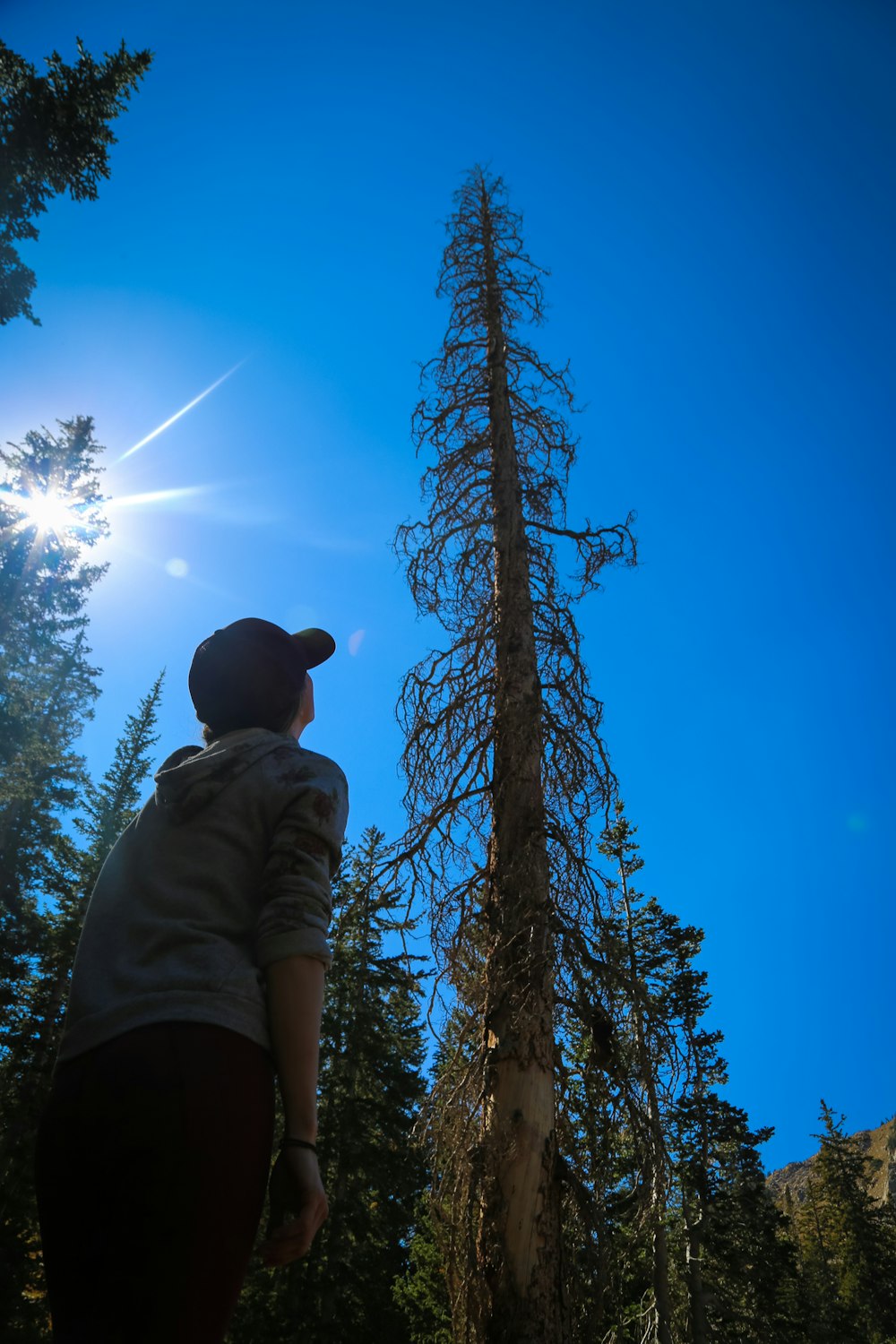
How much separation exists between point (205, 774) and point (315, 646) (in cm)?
63

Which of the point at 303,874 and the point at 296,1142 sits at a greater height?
the point at 303,874

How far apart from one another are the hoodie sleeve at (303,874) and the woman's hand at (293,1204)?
0.36 meters

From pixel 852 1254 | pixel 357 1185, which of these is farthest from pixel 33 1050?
pixel 852 1254

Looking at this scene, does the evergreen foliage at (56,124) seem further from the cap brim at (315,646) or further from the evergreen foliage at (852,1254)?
the evergreen foliage at (852,1254)

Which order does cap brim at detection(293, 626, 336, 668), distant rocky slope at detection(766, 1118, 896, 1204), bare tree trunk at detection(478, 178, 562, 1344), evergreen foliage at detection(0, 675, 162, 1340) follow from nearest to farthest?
cap brim at detection(293, 626, 336, 668), bare tree trunk at detection(478, 178, 562, 1344), evergreen foliage at detection(0, 675, 162, 1340), distant rocky slope at detection(766, 1118, 896, 1204)

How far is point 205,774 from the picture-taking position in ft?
5.70

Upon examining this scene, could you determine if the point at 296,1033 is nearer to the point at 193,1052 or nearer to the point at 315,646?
the point at 193,1052

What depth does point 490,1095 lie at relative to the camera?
13.2 ft

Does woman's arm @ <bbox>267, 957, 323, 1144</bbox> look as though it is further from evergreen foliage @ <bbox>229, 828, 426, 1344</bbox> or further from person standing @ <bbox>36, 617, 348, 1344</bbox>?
evergreen foliage @ <bbox>229, 828, 426, 1344</bbox>

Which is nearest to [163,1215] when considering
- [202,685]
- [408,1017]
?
[202,685]

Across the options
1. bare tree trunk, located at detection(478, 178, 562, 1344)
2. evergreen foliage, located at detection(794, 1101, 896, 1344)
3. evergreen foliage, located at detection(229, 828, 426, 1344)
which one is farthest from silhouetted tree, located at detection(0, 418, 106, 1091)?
evergreen foliage, located at detection(794, 1101, 896, 1344)

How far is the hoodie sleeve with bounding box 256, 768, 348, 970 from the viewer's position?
1.51 metres

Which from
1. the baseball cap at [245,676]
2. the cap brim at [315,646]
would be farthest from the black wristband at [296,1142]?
the cap brim at [315,646]

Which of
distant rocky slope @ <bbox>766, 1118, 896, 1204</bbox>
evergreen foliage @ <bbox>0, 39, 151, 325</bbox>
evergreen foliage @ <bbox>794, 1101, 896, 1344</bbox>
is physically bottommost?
evergreen foliage @ <bbox>794, 1101, 896, 1344</bbox>
